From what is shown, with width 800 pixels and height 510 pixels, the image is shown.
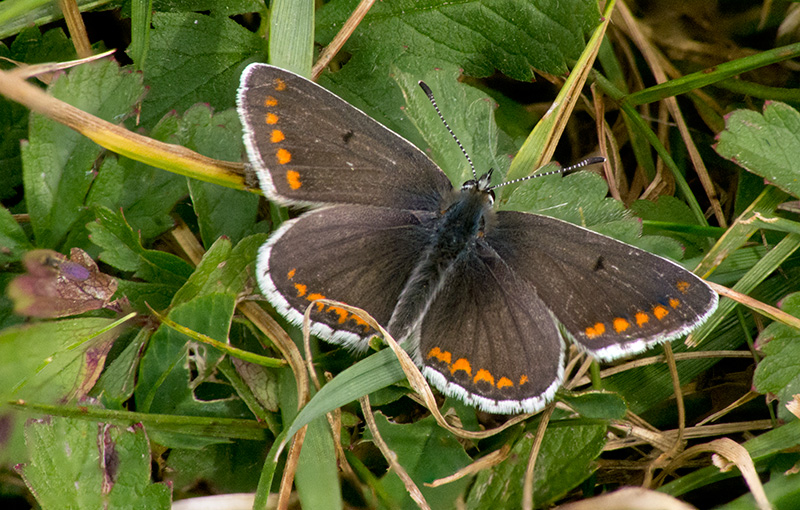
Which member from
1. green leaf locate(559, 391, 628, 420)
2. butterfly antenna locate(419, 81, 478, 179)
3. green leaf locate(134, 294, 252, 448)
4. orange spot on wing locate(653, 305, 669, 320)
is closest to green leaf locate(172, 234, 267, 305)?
green leaf locate(134, 294, 252, 448)

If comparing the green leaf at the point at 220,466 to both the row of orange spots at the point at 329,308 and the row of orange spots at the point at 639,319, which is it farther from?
the row of orange spots at the point at 639,319

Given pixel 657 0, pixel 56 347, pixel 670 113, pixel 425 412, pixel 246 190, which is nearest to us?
pixel 56 347

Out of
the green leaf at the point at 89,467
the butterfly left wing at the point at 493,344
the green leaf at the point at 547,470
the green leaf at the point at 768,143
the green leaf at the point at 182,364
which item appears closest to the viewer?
the green leaf at the point at 89,467

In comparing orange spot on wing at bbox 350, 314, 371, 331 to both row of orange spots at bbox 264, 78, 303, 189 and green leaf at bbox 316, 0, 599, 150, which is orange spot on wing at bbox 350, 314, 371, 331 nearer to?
row of orange spots at bbox 264, 78, 303, 189

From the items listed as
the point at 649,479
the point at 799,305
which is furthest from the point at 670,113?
the point at 649,479

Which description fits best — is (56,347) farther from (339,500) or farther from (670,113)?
(670,113)

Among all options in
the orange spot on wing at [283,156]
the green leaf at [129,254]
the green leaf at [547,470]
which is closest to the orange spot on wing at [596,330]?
the green leaf at [547,470]

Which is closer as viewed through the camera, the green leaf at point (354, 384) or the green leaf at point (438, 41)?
the green leaf at point (354, 384)
